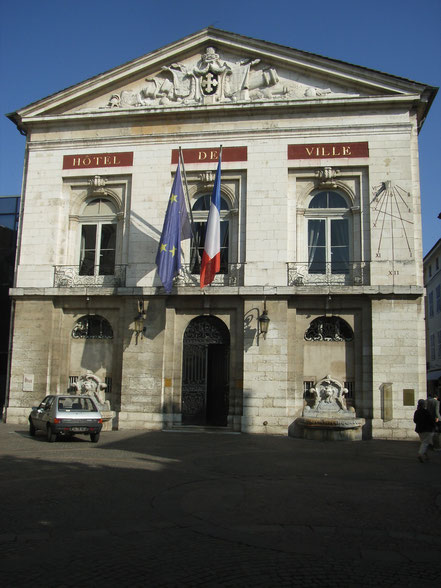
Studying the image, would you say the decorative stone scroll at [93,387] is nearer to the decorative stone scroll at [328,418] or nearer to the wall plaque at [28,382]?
the wall plaque at [28,382]

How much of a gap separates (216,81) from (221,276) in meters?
7.42

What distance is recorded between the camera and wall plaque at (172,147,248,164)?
860 inches

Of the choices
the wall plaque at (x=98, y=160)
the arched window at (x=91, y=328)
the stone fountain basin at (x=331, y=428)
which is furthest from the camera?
the wall plaque at (x=98, y=160)

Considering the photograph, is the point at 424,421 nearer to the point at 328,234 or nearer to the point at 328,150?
the point at 328,234

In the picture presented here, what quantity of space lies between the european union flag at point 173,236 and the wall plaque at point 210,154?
6.27 feet

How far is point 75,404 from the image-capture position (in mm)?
17516

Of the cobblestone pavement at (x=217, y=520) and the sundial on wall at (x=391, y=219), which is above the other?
the sundial on wall at (x=391, y=219)

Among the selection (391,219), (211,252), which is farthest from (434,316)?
(211,252)

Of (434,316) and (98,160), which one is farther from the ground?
(98,160)

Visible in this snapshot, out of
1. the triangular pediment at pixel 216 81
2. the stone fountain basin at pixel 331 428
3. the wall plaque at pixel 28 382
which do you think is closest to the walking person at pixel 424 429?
the stone fountain basin at pixel 331 428

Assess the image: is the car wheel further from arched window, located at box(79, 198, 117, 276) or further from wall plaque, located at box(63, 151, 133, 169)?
wall plaque, located at box(63, 151, 133, 169)

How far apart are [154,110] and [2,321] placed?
13415 millimetres

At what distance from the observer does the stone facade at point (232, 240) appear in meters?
20.1

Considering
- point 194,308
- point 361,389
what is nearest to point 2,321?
point 194,308
